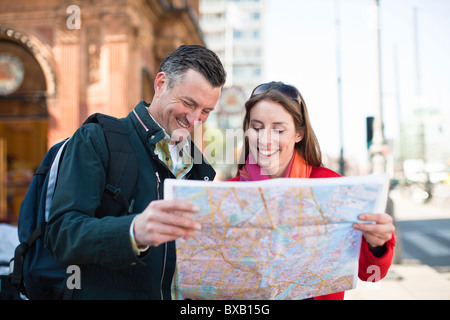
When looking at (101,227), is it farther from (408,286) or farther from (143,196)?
(408,286)

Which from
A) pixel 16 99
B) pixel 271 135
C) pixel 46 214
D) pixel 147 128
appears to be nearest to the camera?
pixel 46 214

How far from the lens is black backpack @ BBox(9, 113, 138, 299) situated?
1426 mm

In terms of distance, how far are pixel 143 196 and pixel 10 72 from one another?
10557mm

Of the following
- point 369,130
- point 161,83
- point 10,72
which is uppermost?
point 10,72

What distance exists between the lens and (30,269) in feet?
4.74

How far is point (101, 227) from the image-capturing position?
122 centimetres

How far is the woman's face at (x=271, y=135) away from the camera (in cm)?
181

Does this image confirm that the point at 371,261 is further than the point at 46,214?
Yes

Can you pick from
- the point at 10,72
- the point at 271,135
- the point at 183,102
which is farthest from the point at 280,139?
the point at 10,72

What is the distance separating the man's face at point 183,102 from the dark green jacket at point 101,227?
0.12 m

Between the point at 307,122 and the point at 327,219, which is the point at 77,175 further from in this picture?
the point at 307,122

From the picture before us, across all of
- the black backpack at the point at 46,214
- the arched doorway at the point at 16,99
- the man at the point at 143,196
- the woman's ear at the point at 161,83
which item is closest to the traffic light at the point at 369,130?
the man at the point at 143,196
